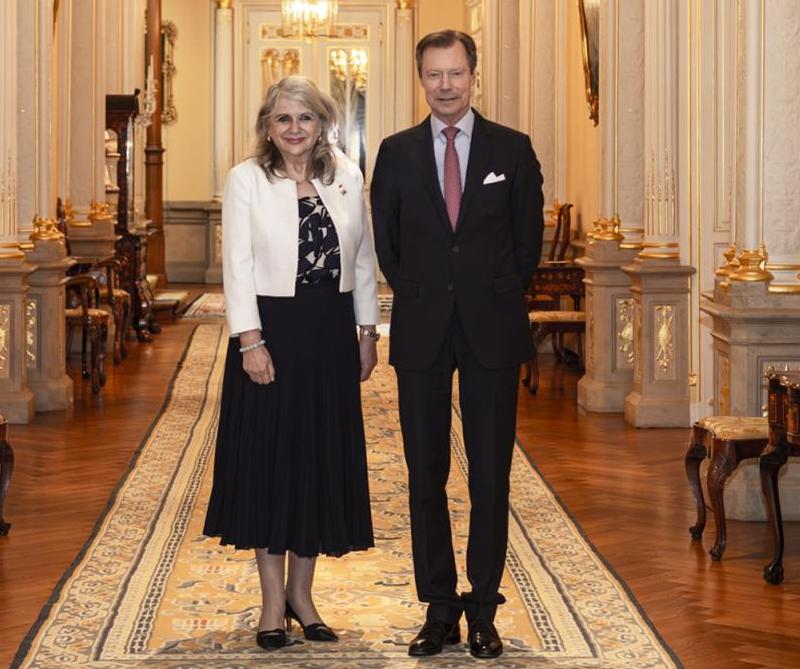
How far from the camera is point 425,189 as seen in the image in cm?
448

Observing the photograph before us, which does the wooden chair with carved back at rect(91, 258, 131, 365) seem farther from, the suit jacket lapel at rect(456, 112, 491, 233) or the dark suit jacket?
the suit jacket lapel at rect(456, 112, 491, 233)

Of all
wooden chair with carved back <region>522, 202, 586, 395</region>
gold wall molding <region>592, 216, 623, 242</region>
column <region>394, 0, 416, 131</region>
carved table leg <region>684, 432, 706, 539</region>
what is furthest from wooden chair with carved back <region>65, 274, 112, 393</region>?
column <region>394, 0, 416, 131</region>

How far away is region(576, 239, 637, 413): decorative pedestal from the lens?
10.2 meters

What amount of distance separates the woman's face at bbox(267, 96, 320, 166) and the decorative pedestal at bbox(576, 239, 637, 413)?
5.92 metres

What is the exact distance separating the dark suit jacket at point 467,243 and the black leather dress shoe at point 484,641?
78 cm

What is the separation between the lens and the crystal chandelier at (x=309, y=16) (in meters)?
18.2

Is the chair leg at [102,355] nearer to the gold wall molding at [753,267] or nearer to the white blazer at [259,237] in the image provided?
the gold wall molding at [753,267]

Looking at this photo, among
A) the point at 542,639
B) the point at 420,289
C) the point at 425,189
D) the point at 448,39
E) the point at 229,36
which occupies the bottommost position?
the point at 542,639

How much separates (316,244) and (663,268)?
16.8 ft

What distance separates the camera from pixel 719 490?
5938 mm

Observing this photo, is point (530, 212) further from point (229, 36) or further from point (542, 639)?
point (229, 36)

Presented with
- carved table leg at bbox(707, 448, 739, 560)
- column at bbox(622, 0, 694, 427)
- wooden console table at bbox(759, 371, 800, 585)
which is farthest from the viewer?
column at bbox(622, 0, 694, 427)

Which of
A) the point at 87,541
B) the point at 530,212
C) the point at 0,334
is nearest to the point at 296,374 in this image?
the point at 530,212

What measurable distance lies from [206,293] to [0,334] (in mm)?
11319
